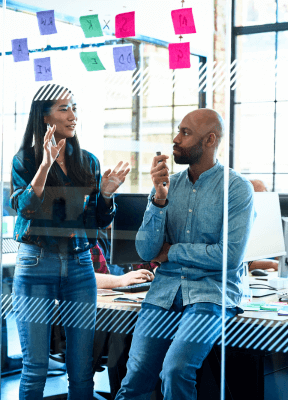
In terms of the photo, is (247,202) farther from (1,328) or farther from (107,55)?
(1,328)

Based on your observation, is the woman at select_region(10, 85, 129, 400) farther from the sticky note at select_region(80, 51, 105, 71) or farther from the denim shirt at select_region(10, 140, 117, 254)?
the sticky note at select_region(80, 51, 105, 71)

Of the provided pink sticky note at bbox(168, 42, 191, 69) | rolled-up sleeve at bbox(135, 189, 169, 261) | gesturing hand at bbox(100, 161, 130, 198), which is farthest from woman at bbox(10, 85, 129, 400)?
pink sticky note at bbox(168, 42, 191, 69)

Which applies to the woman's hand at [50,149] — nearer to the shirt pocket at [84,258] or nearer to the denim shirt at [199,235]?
the shirt pocket at [84,258]

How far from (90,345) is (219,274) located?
690 millimetres

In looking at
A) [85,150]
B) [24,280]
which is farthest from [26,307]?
[85,150]

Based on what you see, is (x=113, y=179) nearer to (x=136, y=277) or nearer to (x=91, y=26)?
(x=136, y=277)

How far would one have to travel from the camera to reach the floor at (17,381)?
2.13 m

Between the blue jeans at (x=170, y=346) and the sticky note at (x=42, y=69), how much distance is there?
111cm

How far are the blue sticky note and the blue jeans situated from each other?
0.97 m

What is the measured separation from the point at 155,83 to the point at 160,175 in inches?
15.2

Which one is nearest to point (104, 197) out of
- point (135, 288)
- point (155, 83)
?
point (135, 288)

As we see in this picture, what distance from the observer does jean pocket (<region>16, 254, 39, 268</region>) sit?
2120 mm

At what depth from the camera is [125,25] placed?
2131mm

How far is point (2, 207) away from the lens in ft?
7.75
